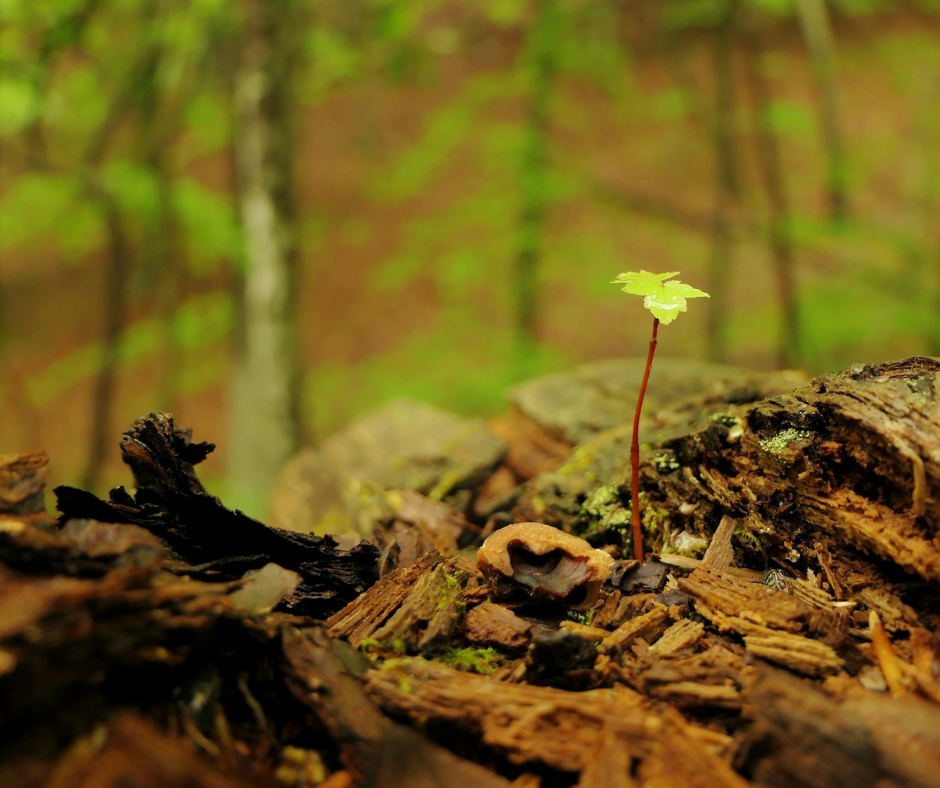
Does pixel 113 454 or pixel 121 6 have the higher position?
pixel 121 6

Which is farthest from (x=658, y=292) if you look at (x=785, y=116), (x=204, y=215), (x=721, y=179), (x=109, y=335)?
(x=109, y=335)

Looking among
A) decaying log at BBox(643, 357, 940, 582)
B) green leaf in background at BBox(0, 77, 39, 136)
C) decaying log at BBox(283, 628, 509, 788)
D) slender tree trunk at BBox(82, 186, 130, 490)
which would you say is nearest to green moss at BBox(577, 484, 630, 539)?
decaying log at BBox(643, 357, 940, 582)

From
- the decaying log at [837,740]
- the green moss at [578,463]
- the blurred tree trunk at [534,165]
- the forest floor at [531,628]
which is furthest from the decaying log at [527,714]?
the blurred tree trunk at [534,165]

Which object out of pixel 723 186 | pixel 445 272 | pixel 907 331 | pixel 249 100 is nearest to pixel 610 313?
pixel 445 272

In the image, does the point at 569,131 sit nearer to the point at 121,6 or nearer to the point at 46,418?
the point at 121,6

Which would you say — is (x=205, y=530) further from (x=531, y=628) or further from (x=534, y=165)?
(x=534, y=165)

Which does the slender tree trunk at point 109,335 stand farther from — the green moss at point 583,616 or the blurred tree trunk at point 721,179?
the blurred tree trunk at point 721,179
